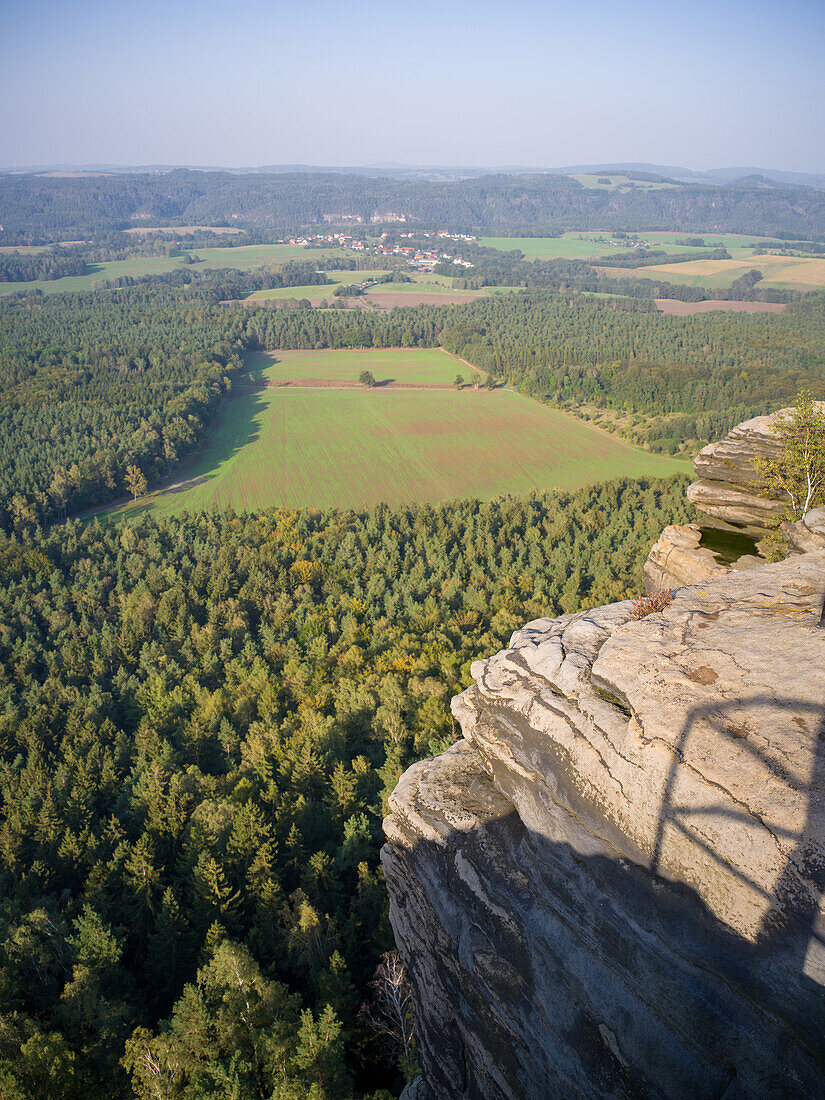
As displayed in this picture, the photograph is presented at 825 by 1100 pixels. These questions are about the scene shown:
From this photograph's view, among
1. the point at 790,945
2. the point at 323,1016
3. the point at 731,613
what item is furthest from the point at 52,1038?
the point at 731,613

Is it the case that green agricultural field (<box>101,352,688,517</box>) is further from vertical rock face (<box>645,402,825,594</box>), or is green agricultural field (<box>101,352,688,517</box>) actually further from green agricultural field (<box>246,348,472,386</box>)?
vertical rock face (<box>645,402,825,594</box>)

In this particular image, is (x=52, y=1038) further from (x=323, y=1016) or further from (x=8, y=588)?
(x=8, y=588)

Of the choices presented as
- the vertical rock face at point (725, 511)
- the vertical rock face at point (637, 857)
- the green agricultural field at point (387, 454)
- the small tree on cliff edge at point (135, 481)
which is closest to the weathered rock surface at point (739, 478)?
the vertical rock face at point (725, 511)

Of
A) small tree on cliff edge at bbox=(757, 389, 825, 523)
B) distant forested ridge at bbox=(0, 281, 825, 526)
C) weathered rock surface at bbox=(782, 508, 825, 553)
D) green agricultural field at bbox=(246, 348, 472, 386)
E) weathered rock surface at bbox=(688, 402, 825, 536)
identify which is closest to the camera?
weathered rock surface at bbox=(782, 508, 825, 553)

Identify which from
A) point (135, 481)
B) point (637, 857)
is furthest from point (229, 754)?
point (135, 481)

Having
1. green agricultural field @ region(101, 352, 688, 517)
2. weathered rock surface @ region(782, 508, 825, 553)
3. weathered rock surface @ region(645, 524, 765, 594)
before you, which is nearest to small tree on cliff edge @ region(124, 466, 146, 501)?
green agricultural field @ region(101, 352, 688, 517)

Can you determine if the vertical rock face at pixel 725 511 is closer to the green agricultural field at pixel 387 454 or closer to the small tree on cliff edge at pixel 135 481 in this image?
the green agricultural field at pixel 387 454
